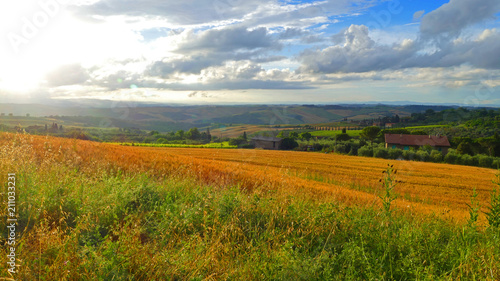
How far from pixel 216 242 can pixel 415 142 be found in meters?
Answer: 79.9

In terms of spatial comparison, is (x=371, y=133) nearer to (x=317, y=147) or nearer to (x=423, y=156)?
(x=317, y=147)

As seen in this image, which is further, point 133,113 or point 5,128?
point 133,113

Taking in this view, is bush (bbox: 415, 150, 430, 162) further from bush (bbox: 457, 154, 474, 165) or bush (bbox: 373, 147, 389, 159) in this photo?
bush (bbox: 373, 147, 389, 159)

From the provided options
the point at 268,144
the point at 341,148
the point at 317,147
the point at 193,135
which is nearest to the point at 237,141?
the point at 268,144

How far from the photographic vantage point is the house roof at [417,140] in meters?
72.1

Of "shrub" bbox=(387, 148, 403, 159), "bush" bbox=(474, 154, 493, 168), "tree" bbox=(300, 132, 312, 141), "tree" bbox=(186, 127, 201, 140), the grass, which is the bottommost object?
"bush" bbox=(474, 154, 493, 168)

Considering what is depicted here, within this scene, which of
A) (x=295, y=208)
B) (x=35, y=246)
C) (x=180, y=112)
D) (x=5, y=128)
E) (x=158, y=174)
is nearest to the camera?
(x=35, y=246)


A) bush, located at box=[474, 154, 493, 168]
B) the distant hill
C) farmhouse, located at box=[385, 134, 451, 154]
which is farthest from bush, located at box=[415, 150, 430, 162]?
the distant hill

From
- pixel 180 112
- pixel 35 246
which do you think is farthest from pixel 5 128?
pixel 180 112

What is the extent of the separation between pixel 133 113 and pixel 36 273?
143 meters

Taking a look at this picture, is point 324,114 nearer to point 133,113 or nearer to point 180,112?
point 180,112

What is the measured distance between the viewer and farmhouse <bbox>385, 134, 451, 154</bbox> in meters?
71.6

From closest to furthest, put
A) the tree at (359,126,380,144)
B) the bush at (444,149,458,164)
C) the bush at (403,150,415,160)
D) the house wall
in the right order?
1. the bush at (444,149,458,164)
2. the bush at (403,150,415,160)
3. the house wall
4. the tree at (359,126,380,144)

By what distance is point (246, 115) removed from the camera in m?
169
